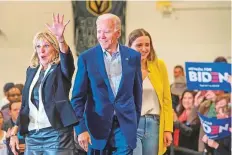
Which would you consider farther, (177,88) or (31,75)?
(177,88)

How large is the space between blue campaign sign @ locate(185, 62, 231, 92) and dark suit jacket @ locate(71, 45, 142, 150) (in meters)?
0.80

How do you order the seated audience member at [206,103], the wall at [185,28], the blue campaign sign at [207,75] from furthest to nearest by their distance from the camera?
the wall at [185,28] < the seated audience member at [206,103] < the blue campaign sign at [207,75]

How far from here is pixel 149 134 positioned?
6.41 ft

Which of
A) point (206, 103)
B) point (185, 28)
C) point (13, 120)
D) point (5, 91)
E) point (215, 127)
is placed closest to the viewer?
point (13, 120)

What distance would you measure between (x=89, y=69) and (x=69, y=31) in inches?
55.3

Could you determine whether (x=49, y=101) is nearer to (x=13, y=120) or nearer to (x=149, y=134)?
(x=13, y=120)

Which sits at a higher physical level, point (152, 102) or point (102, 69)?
point (102, 69)

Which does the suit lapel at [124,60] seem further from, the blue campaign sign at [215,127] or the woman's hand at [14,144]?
the blue campaign sign at [215,127]

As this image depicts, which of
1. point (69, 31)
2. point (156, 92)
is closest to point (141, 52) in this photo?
point (156, 92)

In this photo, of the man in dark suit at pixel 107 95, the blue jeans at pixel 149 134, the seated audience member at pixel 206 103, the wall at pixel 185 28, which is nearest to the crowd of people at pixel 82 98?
the man in dark suit at pixel 107 95

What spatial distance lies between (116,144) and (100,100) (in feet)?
0.59

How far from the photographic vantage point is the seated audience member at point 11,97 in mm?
2092

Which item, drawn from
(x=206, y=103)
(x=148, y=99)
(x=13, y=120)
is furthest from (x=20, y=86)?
(x=206, y=103)

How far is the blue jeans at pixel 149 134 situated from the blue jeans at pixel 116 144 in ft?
0.63
